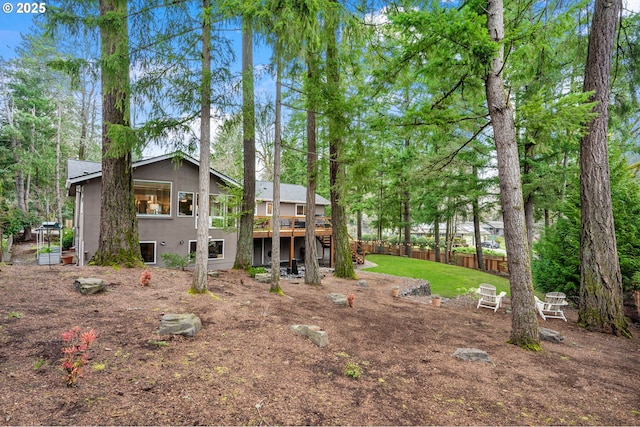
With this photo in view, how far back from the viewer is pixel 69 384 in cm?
258

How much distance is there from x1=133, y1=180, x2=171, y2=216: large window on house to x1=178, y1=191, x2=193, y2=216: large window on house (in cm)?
46

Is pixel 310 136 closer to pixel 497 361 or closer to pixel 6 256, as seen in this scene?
pixel 497 361

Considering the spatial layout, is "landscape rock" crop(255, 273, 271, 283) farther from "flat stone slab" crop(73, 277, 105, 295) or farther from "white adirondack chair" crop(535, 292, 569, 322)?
"white adirondack chair" crop(535, 292, 569, 322)

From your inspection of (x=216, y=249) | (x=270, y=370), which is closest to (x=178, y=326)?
(x=270, y=370)

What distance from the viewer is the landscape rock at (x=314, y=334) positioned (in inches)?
169

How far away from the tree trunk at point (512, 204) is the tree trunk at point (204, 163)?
17.0ft

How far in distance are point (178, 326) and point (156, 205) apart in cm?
1090

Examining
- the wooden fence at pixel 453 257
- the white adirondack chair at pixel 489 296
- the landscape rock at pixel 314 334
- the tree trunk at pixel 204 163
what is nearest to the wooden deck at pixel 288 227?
the wooden fence at pixel 453 257

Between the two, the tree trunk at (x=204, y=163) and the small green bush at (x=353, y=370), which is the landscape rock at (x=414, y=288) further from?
the small green bush at (x=353, y=370)

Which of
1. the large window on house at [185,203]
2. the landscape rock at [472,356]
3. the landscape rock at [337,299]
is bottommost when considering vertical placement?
the landscape rock at [472,356]

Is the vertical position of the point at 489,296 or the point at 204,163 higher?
the point at 204,163

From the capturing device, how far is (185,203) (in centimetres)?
1410

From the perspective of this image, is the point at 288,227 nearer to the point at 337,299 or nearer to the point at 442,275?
the point at 442,275

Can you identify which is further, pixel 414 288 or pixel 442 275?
pixel 442 275
